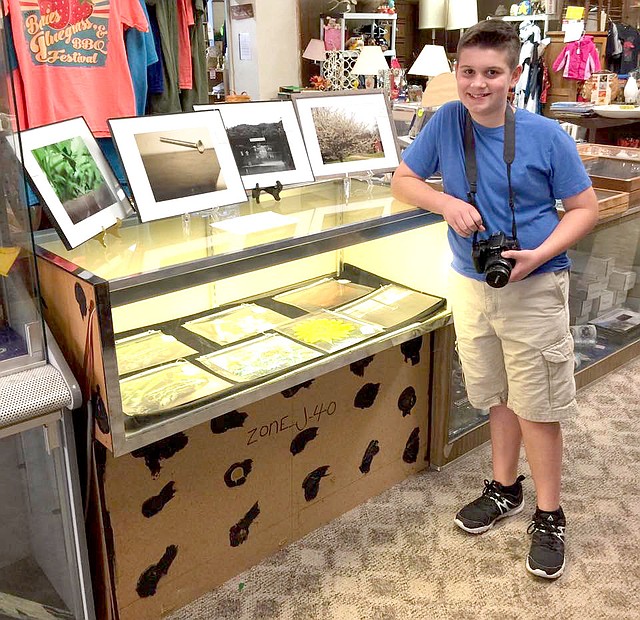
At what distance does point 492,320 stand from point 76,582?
1332mm

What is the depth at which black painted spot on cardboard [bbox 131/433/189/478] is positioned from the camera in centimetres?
180

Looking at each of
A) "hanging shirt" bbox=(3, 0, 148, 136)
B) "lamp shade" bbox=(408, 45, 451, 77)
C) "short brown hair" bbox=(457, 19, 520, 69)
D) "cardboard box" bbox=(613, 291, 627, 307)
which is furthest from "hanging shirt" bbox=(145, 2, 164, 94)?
"cardboard box" bbox=(613, 291, 627, 307)

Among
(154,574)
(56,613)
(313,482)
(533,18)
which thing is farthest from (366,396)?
(533,18)

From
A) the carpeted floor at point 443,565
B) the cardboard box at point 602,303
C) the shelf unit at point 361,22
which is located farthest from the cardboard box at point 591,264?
the shelf unit at point 361,22

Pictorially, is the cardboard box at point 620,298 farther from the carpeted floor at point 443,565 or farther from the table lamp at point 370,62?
the table lamp at point 370,62

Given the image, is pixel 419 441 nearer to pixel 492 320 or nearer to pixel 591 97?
pixel 492 320

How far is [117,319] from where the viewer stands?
2.03 metres

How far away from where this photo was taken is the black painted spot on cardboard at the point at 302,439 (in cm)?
217

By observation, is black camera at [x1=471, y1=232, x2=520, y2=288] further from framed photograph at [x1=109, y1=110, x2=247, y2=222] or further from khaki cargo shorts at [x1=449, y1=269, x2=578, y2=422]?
framed photograph at [x1=109, y1=110, x2=247, y2=222]

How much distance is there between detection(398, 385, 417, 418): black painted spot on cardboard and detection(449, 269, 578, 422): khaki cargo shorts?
13.8 inches

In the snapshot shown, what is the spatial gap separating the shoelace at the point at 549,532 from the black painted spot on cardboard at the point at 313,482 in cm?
68

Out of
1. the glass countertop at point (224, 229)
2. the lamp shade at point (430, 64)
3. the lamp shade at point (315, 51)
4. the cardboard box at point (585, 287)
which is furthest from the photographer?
the lamp shade at point (315, 51)

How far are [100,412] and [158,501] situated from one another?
393mm

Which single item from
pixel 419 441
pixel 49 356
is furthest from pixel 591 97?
pixel 49 356
